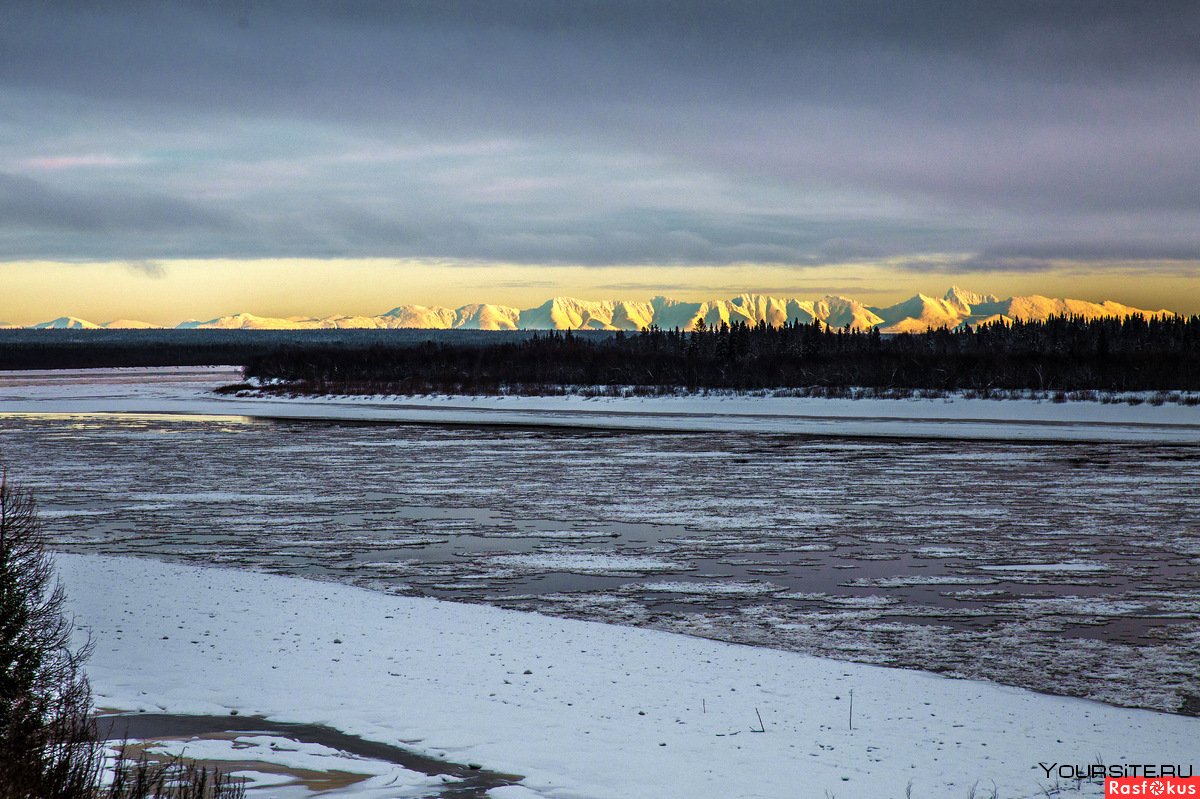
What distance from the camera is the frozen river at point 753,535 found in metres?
10.0

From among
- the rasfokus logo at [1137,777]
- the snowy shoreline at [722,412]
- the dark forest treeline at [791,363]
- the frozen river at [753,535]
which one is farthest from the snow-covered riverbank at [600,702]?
the dark forest treeline at [791,363]

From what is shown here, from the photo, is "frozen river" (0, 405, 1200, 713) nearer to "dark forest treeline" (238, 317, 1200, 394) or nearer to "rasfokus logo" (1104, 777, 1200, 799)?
"rasfokus logo" (1104, 777, 1200, 799)

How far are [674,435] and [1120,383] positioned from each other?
1039 inches

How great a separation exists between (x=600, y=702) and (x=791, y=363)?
5792 cm

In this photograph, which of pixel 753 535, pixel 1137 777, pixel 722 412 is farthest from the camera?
pixel 722 412

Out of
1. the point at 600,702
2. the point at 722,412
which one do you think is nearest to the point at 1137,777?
the point at 600,702

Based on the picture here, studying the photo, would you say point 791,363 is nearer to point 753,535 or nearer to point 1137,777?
point 753,535

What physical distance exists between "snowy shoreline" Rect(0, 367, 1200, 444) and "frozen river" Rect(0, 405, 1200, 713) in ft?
22.9

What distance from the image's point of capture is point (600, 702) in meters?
7.74

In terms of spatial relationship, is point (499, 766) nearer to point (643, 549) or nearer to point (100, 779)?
point (100, 779)

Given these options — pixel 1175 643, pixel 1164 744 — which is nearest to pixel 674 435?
pixel 1175 643

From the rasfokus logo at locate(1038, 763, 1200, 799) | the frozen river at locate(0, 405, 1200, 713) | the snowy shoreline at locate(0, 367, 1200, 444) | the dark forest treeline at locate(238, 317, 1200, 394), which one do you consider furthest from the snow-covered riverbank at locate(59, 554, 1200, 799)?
the dark forest treeline at locate(238, 317, 1200, 394)

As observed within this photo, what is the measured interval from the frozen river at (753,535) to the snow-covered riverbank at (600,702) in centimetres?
89

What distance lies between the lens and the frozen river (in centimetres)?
1003
